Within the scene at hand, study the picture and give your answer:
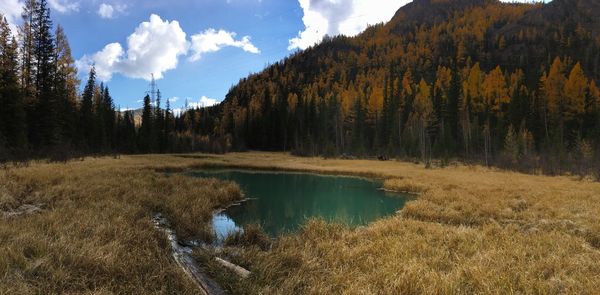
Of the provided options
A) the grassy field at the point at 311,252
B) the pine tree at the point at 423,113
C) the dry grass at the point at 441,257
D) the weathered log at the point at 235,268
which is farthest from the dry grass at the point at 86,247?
the pine tree at the point at 423,113

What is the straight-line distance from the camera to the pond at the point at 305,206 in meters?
16.0

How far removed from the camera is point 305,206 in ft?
71.4

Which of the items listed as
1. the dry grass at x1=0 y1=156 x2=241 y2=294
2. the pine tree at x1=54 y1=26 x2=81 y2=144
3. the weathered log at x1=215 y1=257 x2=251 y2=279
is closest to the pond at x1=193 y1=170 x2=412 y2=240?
the dry grass at x1=0 y1=156 x2=241 y2=294

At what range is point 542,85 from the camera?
247 feet

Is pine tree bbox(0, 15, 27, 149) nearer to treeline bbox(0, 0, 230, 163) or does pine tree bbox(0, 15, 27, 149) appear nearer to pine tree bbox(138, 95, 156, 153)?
treeline bbox(0, 0, 230, 163)

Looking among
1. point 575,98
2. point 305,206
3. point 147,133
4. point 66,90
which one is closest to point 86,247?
point 305,206

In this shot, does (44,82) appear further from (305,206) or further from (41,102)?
(305,206)

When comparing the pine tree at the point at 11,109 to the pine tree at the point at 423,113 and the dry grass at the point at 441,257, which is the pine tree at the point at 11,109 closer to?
the dry grass at the point at 441,257

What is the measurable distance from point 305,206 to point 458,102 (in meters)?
70.5

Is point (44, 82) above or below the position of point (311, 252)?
above

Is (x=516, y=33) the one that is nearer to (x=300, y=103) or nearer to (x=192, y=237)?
(x=300, y=103)

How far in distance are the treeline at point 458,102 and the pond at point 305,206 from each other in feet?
73.3

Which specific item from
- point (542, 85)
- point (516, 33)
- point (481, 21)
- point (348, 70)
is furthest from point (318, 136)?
point (481, 21)

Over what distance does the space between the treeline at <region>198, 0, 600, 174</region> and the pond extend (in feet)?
73.3
